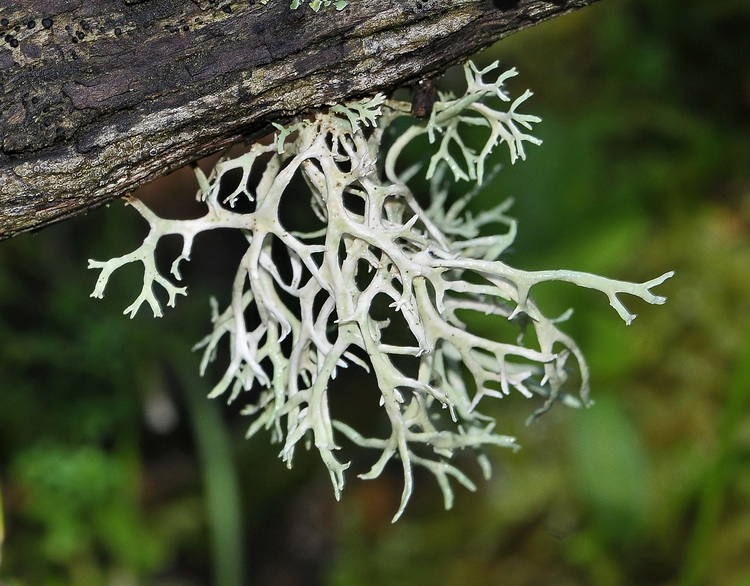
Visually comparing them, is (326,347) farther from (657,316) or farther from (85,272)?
(657,316)

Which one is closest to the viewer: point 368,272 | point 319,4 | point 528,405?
point 319,4

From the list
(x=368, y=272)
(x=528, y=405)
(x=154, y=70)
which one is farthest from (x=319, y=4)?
(x=528, y=405)

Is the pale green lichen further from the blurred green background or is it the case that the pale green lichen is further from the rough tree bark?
the blurred green background

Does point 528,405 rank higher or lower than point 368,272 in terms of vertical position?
lower

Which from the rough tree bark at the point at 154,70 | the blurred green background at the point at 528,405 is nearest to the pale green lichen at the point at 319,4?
the rough tree bark at the point at 154,70

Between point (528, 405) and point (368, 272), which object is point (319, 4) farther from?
point (528, 405)

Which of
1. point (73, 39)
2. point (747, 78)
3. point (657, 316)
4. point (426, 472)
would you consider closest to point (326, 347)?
point (73, 39)

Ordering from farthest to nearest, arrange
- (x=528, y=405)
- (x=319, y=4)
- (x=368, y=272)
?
(x=528, y=405) → (x=368, y=272) → (x=319, y=4)

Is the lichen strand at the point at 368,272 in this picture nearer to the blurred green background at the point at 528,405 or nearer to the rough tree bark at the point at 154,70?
the rough tree bark at the point at 154,70
